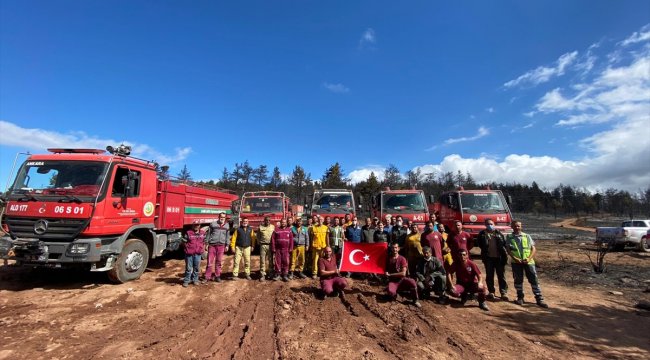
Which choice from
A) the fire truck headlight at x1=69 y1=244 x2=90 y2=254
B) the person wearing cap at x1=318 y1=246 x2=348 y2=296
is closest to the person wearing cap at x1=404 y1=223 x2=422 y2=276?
the person wearing cap at x1=318 y1=246 x2=348 y2=296

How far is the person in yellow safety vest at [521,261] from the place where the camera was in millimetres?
7461

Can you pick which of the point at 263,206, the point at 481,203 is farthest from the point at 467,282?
the point at 263,206

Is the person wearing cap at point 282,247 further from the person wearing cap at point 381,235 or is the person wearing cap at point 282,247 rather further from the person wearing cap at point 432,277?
the person wearing cap at point 432,277

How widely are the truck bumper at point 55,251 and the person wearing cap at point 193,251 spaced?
1.93m

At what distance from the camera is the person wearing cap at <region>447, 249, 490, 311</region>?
23.3ft

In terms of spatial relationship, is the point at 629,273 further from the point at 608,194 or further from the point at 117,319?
the point at 608,194

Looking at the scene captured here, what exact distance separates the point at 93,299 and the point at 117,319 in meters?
1.63

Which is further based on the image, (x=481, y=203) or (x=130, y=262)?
(x=481, y=203)

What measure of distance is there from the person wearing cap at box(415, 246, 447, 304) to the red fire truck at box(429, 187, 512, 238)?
458 cm

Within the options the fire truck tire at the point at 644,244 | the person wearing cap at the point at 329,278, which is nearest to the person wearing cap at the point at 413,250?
the person wearing cap at the point at 329,278

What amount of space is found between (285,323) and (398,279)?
286 centimetres

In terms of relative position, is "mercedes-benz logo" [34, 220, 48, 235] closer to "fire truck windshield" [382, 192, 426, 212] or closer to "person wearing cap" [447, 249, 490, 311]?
"person wearing cap" [447, 249, 490, 311]

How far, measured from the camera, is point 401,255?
337 inches

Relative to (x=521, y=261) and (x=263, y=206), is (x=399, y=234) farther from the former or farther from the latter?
(x=263, y=206)
